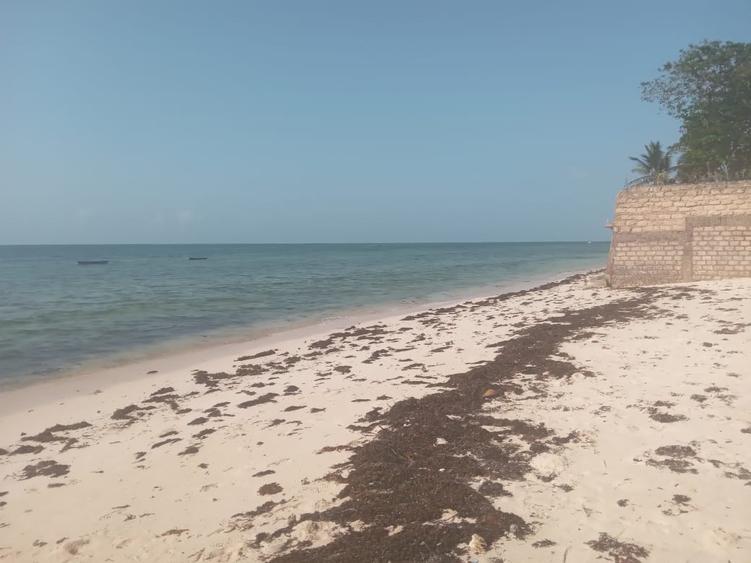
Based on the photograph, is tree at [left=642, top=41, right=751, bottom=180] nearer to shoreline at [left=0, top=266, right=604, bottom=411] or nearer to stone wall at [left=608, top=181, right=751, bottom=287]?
stone wall at [left=608, top=181, right=751, bottom=287]

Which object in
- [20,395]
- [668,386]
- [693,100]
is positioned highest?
[693,100]

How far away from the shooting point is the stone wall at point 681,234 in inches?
599

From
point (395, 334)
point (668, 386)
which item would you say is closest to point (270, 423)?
point (668, 386)

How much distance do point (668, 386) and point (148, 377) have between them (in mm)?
9176

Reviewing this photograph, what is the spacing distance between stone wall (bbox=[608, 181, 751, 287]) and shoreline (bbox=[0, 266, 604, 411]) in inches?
325

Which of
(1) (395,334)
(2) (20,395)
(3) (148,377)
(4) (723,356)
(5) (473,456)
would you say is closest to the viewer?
(5) (473,456)

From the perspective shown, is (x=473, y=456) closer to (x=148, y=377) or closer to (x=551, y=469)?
(x=551, y=469)

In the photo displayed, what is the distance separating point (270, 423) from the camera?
6293 millimetres

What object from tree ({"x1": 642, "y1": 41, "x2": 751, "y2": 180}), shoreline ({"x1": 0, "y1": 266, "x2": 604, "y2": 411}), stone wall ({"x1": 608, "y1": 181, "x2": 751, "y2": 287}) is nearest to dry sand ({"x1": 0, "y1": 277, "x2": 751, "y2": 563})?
shoreline ({"x1": 0, "y1": 266, "x2": 604, "y2": 411})

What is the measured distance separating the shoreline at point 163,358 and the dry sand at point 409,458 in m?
0.16

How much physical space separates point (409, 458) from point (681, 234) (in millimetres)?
15588

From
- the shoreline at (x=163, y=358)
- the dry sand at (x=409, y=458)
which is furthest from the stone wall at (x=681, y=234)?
the shoreline at (x=163, y=358)

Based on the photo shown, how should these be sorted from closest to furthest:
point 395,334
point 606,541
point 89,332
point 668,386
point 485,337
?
1. point 606,541
2. point 668,386
3. point 485,337
4. point 395,334
5. point 89,332

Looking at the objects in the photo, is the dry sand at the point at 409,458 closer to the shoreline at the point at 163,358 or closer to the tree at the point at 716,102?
the shoreline at the point at 163,358
